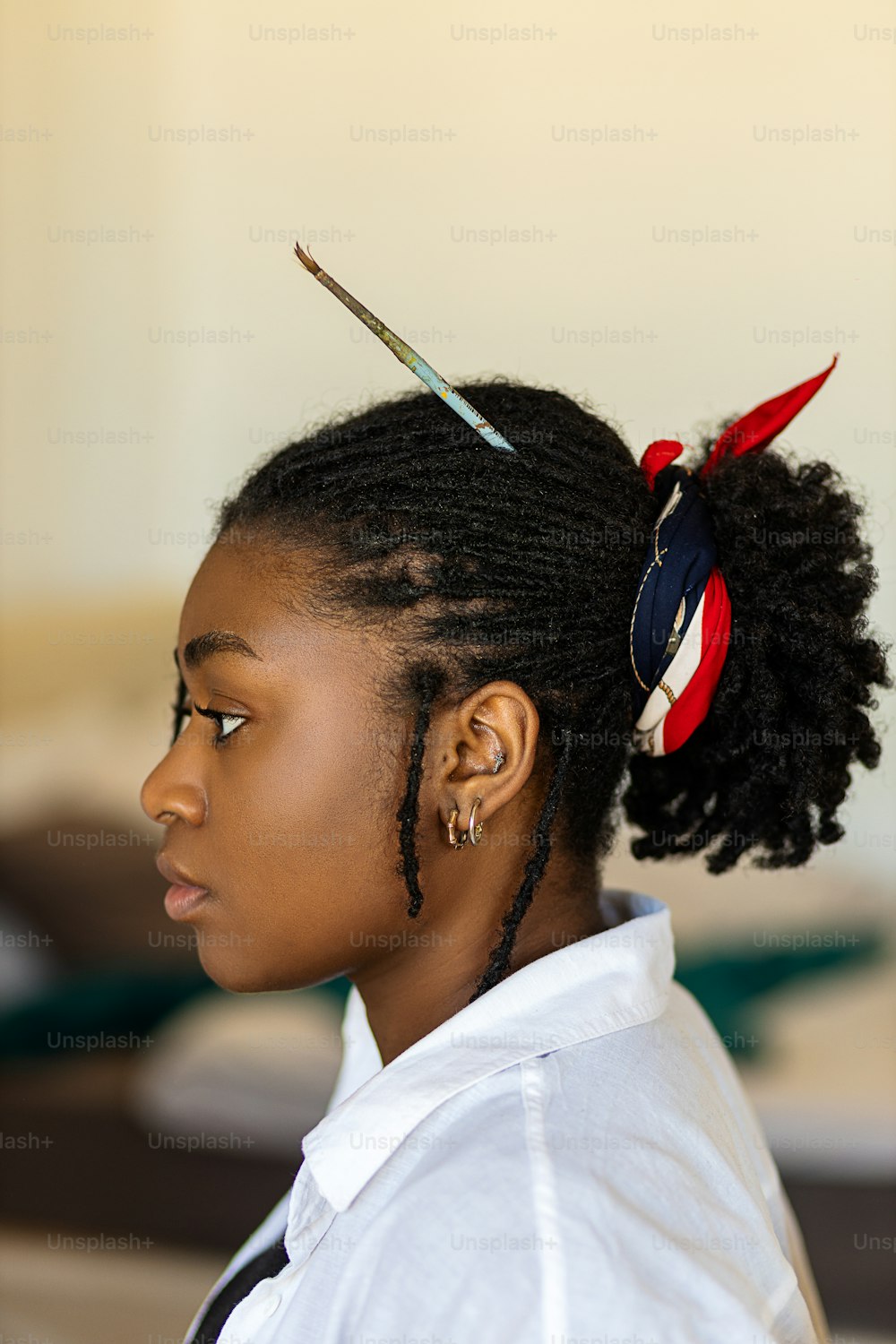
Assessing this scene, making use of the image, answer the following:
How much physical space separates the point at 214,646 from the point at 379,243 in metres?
2.12

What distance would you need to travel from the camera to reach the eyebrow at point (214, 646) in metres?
0.99

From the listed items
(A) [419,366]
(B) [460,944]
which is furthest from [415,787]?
(A) [419,366]

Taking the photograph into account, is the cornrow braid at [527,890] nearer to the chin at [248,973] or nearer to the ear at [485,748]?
the ear at [485,748]

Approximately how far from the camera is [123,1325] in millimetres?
1747

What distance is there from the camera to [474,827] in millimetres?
972

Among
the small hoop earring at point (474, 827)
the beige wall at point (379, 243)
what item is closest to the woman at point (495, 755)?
the small hoop earring at point (474, 827)

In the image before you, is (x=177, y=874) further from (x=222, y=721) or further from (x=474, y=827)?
(x=474, y=827)

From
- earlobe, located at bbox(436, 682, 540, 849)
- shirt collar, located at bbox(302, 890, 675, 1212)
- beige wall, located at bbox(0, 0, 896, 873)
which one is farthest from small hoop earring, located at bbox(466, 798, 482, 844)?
beige wall, located at bbox(0, 0, 896, 873)

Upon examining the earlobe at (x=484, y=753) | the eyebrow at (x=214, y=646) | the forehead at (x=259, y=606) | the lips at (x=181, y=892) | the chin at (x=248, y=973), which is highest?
the forehead at (x=259, y=606)

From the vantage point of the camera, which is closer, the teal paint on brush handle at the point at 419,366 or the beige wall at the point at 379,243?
the teal paint on brush handle at the point at 419,366

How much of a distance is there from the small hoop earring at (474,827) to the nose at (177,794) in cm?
21

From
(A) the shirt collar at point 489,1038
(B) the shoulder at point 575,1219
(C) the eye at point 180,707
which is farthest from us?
(C) the eye at point 180,707

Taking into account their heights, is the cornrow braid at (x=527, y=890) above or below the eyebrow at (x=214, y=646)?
below

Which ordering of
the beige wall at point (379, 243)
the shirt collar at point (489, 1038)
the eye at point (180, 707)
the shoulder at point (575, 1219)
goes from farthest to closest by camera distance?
the beige wall at point (379, 243) → the eye at point (180, 707) → the shirt collar at point (489, 1038) → the shoulder at point (575, 1219)
